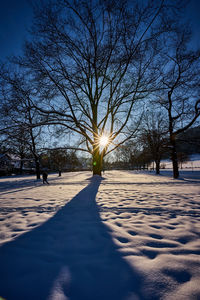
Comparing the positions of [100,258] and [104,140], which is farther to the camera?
[104,140]

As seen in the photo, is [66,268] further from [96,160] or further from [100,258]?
[96,160]

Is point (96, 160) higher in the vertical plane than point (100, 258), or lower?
higher

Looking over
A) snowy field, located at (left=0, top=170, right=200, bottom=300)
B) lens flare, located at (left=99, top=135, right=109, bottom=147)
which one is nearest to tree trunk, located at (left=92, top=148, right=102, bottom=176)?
lens flare, located at (left=99, top=135, right=109, bottom=147)

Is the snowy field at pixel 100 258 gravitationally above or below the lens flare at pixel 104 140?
below

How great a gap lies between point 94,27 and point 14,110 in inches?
251

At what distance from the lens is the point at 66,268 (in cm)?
134

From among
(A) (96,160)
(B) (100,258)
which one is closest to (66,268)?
(B) (100,258)

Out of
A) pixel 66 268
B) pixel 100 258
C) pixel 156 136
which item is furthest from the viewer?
pixel 156 136

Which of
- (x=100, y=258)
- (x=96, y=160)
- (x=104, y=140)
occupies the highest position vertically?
(x=104, y=140)

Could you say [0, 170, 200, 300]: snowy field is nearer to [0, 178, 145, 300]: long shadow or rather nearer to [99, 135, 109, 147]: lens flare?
[0, 178, 145, 300]: long shadow

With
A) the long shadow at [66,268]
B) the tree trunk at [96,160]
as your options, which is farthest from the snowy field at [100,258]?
the tree trunk at [96,160]

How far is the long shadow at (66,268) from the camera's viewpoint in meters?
1.07

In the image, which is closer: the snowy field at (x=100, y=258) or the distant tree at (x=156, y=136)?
the snowy field at (x=100, y=258)

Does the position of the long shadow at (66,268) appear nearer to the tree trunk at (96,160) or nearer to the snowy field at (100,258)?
the snowy field at (100,258)
